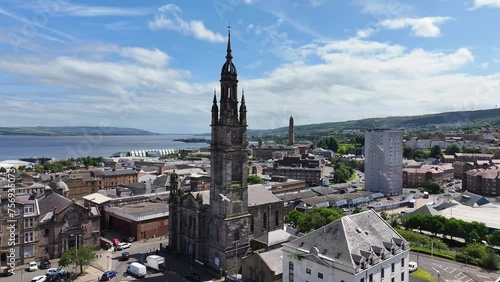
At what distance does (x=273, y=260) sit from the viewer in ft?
135

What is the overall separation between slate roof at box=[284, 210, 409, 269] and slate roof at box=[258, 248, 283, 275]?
413 cm

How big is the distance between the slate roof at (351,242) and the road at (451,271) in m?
10.6

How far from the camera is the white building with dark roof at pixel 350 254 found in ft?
108

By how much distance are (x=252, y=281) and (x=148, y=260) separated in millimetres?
14469

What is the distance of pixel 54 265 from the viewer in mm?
46594

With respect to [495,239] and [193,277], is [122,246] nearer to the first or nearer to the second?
[193,277]

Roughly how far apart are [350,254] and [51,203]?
4336 cm

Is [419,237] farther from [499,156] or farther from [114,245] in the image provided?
[499,156]

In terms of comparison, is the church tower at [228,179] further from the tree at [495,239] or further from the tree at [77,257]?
the tree at [495,239]

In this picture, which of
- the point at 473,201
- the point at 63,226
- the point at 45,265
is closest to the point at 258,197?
the point at 63,226

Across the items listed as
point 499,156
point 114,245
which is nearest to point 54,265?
point 114,245

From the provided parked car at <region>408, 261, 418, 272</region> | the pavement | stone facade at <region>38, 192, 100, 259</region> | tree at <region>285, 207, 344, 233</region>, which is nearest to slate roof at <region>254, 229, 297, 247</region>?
tree at <region>285, 207, 344, 233</region>

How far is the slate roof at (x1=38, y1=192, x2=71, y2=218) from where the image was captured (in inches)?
1986

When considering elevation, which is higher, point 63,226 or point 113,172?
point 113,172
